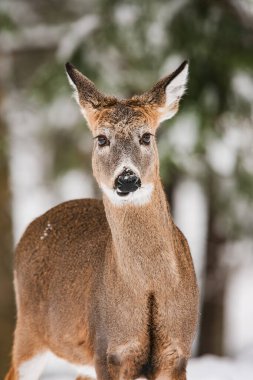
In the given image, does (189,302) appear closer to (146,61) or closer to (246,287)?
(146,61)

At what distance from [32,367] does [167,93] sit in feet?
7.15

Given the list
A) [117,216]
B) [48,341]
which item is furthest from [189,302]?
[48,341]

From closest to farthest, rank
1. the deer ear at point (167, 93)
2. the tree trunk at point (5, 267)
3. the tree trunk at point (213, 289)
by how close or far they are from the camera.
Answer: the deer ear at point (167, 93) → the tree trunk at point (5, 267) → the tree trunk at point (213, 289)

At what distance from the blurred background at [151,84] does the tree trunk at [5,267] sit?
1 centimetres

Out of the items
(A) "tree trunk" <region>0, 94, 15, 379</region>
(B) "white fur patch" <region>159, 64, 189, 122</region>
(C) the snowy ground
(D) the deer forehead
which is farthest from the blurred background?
(D) the deer forehead

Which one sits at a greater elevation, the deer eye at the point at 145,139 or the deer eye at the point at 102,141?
the deer eye at the point at 102,141

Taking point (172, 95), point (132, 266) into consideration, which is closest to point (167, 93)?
point (172, 95)

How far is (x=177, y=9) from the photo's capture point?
33.5 ft

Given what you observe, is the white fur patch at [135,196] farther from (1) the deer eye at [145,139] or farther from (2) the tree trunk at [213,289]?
(2) the tree trunk at [213,289]

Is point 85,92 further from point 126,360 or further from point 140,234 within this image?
point 126,360

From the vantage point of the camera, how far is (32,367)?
22.0 ft

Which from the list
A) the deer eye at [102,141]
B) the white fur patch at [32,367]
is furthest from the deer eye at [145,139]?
the white fur patch at [32,367]

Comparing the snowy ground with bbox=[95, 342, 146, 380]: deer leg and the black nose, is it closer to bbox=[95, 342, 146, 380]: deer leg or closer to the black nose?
bbox=[95, 342, 146, 380]: deer leg

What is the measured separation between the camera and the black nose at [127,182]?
507cm
